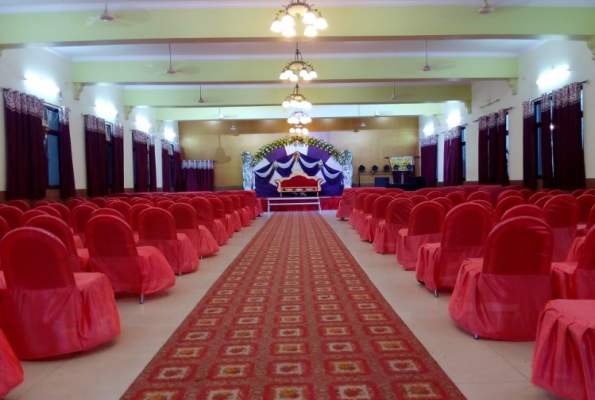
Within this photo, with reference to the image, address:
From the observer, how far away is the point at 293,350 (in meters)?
2.90

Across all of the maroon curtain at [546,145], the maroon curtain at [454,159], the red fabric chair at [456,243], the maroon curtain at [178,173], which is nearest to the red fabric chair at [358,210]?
the maroon curtain at [546,145]

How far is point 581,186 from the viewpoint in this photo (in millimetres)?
8922

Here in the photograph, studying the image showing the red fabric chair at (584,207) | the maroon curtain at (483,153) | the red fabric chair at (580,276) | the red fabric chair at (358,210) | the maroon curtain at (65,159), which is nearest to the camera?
the red fabric chair at (580,276)

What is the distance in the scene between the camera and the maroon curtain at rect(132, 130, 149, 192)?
15195 mm

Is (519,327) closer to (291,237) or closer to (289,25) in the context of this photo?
(289,25)

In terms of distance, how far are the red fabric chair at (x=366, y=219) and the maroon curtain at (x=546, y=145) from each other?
414cm

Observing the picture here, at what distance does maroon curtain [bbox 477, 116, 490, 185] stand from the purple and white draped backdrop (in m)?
6.96

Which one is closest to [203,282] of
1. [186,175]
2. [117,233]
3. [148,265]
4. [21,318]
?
[148,265]

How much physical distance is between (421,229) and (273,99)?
33.7ft

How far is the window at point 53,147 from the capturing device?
33.8 feet

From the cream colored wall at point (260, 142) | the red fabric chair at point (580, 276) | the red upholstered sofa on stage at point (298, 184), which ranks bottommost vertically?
the red fabric chair at point (580, 276)

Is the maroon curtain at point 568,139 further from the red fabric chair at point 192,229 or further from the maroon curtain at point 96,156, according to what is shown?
the maroon curtain at point 96,156

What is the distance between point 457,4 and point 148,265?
6542 millimetres

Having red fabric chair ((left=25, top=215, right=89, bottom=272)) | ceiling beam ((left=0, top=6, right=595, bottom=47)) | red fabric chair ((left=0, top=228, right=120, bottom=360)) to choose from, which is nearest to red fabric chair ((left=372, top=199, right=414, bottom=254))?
ceiling beam ((left=0, top=6, right=595, bottom=47))
